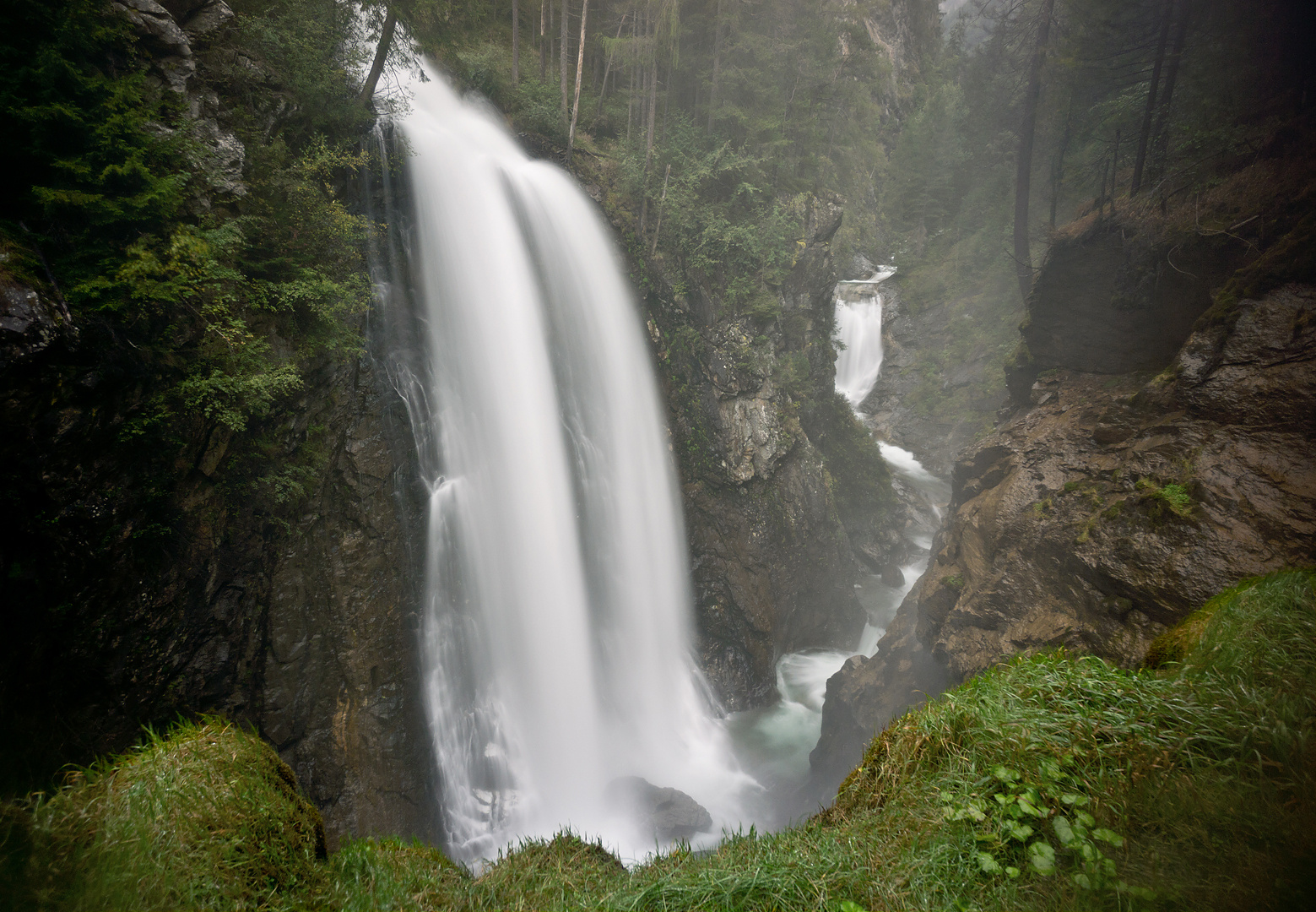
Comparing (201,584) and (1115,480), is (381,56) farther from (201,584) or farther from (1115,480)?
(1115,480)

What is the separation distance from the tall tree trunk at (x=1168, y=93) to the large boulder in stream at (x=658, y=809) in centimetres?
1382

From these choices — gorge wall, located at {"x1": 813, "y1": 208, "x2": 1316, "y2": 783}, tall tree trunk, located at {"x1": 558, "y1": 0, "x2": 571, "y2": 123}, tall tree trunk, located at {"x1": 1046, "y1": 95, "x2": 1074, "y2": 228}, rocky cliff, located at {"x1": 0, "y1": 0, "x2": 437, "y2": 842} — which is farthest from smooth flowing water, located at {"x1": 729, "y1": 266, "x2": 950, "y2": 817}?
tall tree trunk, located at {"x1": 558, "y1": 0, "x2": 571, "y2": 123}

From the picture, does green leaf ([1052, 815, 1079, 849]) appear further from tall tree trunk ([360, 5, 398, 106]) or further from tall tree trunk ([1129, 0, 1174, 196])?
tall tree trunk ([360, 5, 398, 106])

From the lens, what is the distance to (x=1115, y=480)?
6734mm

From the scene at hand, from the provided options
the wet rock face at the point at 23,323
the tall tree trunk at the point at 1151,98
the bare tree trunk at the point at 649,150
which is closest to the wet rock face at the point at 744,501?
the bare tree trunk at the point at 649,150

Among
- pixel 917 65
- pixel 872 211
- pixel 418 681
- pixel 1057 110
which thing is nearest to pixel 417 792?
pixel 418 681

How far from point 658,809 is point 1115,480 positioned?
352 inches

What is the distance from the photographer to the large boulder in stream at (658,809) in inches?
332

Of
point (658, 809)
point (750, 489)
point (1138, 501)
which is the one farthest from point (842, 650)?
point (1138, 501)

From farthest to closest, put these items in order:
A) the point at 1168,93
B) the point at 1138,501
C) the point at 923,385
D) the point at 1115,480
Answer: the point at 923,385
the point at 1168,93
the point at 1115,480
the point at 1138,501

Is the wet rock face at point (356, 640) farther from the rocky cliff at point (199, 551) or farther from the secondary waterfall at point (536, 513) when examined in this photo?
the secondary waterfall at point (536, 513)

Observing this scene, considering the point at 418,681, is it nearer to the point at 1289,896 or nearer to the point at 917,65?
the point at 1289,896

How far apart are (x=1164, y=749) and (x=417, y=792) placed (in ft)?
28.7

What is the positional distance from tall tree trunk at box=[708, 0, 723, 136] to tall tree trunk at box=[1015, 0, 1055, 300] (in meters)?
7.86
